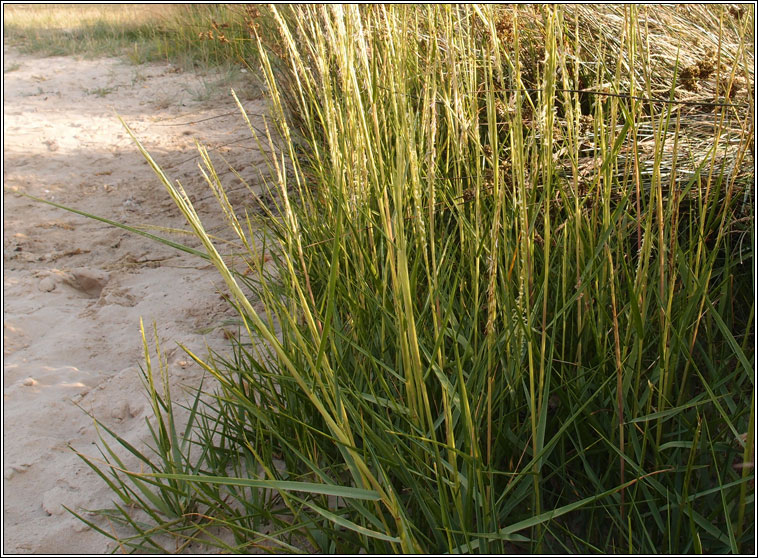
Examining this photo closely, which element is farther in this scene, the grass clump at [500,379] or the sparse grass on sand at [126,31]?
the sparse grass on sand at [126,31]

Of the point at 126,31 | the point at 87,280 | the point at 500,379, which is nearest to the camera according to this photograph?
the point at 500,379

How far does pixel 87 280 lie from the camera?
2555mm

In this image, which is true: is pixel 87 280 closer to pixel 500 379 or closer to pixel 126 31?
pixel 500 379

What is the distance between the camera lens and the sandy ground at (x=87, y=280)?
1496 millimetres

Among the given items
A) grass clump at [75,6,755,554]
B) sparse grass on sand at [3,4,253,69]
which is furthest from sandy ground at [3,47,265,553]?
sparse grass on sand at [3,4,253,69]

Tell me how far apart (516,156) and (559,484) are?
0.58 metres

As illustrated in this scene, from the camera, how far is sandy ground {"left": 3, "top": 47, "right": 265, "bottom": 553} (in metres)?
1.50

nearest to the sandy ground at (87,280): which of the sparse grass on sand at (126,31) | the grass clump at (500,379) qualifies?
the grass clump at (500,379)

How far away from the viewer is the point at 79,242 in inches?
113

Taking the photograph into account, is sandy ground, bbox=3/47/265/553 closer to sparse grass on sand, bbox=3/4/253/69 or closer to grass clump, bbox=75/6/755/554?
grass clump, bbox=75/6/755/554

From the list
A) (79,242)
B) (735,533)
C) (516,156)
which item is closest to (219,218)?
(79,242)

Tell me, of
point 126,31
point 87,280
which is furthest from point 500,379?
point 126,31

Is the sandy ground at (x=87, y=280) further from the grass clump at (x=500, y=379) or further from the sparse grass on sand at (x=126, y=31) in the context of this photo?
the sparse grass on sand at (x=126, y=31)

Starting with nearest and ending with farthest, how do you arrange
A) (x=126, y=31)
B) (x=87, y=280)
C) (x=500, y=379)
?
(x=500, y=379) < (x=87, y=280) < (x=126, y=31)
